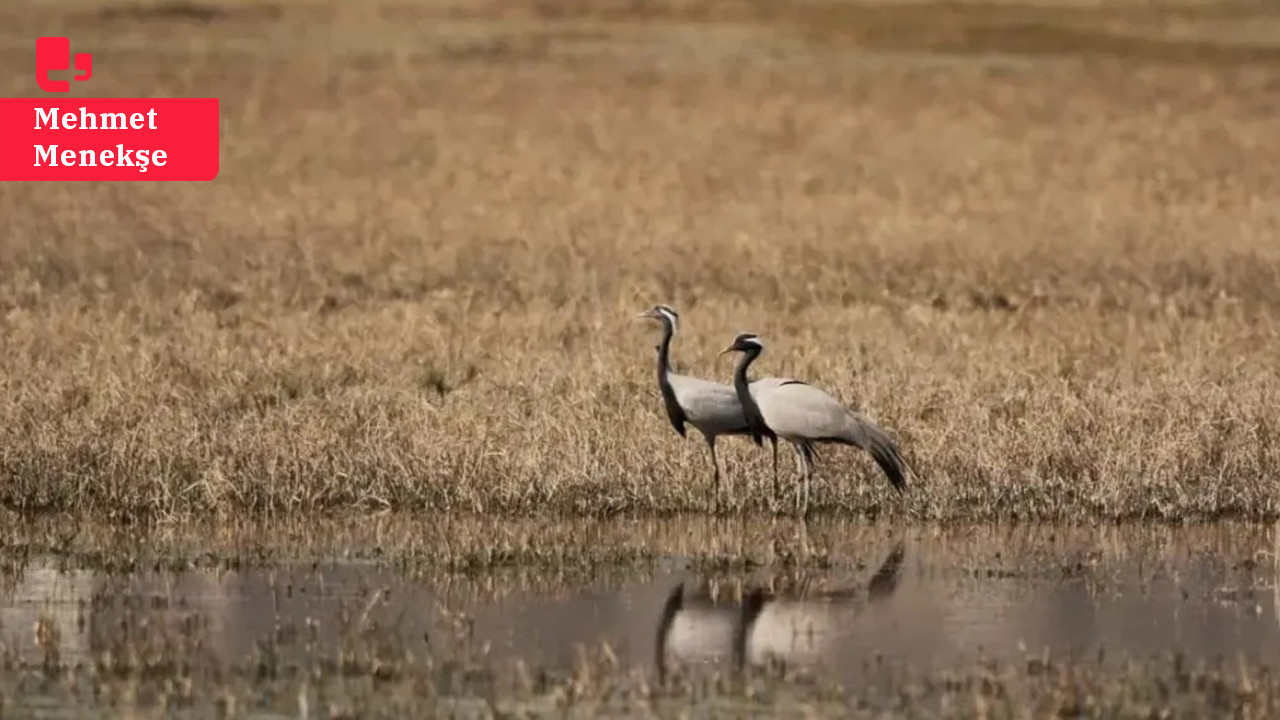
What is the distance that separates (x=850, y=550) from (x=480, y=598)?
203cm

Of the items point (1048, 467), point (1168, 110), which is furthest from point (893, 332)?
point (1168, 110)

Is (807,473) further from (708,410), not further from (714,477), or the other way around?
(708,410)

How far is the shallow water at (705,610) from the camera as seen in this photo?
30.5 ft

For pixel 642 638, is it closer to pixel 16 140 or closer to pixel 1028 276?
pixel 1028 276

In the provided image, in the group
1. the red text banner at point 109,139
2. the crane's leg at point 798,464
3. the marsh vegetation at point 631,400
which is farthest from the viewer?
the red text banner at point 109,139

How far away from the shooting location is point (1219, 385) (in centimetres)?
1577

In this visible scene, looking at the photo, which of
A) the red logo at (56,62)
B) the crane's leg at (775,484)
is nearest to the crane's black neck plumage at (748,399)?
the crane's leg at (775,484)

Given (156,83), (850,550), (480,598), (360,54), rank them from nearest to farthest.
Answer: (480,598) → (850,550) → (156,83) → (360,54)

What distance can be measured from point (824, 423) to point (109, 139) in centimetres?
2118

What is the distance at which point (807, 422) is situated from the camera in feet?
41.4

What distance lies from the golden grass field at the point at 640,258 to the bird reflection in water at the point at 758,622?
1950 mm

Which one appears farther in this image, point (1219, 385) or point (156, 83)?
point (156, 83)

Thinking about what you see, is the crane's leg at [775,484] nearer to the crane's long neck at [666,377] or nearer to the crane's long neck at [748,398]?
the crane's long neck at [748,398]

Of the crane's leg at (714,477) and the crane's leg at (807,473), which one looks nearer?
the crane's leg at (807,473)
